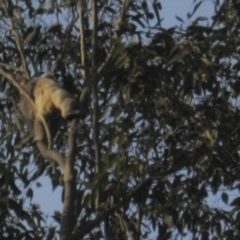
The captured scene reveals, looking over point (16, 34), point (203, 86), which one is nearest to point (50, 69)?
point (16, 34)

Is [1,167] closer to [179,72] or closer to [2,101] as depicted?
[2,101]

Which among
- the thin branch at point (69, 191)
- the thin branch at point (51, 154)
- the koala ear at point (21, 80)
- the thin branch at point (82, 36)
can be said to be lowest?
the thin branch at point (69, 191)

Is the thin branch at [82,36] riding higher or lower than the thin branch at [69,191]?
higher

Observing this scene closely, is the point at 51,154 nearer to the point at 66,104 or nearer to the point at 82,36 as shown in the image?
the point at 66,104

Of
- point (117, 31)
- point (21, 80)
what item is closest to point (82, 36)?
point (117, 31)

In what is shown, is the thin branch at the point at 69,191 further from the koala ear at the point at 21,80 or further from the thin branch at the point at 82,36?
the thin branch at the point at 82,36

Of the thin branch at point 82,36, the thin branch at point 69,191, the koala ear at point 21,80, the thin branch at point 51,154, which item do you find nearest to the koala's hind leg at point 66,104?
the thin branch at point 69,191

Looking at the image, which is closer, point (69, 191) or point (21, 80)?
point (69, 191)

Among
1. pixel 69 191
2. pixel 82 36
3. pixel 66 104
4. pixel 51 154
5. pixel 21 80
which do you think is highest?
pixel 82 36

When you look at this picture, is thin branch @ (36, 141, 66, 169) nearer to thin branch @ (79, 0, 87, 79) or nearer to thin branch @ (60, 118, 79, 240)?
thin branch @ (60, 118, 79, 240)

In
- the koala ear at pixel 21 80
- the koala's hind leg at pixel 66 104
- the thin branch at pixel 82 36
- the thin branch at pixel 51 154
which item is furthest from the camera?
the thin branch at pixel 82 36

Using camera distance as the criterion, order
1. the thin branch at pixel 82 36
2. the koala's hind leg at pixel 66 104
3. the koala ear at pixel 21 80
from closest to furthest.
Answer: the koala's hind leg at pixel 66 104 < the koala ear at pixel 21 80 < the thin branch at pixel 82 36

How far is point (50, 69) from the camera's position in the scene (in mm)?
7961

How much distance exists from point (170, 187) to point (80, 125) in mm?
1072
